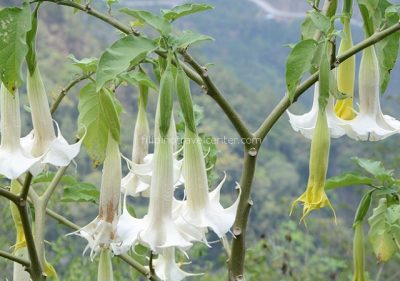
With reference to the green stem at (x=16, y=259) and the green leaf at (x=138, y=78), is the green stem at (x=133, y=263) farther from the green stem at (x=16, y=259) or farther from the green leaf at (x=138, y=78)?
the green leaf at (x=138, y=78)

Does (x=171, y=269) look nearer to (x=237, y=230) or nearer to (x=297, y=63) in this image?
(x=237, y=230)

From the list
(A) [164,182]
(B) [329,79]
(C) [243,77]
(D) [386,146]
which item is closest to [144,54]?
(A) [164,182]

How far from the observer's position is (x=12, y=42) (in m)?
0.87

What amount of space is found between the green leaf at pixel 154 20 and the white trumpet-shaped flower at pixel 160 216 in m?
0.14

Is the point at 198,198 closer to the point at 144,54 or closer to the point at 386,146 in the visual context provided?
the point at 144,54

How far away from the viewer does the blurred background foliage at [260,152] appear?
12.3ft

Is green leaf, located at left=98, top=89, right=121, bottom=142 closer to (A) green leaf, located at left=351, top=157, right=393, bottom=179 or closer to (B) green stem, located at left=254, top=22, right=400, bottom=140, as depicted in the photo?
(B) green stem, located at left=254, top=22, right=400, bottom=140

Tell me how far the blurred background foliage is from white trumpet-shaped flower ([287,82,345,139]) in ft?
1.52

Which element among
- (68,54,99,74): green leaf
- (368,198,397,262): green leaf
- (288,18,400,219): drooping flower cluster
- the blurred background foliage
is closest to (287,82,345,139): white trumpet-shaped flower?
(288,18,400,219): drooping flower cluster

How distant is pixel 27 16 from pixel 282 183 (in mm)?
10861

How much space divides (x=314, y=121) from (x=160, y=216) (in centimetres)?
39

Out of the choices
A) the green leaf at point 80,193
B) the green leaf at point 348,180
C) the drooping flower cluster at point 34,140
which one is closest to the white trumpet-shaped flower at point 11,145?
the drooping flower cluster at point 34,140

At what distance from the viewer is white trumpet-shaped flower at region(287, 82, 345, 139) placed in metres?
1.17

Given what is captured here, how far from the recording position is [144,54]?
908 mm
